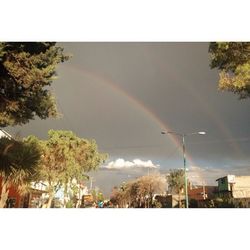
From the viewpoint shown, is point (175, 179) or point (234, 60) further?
point (175, 179)

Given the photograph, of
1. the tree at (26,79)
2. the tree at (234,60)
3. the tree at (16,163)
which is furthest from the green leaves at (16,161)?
the tree at (234,60)

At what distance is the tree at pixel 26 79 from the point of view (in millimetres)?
10016

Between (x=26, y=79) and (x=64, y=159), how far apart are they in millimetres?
10389

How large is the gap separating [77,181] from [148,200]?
8010 millimetres

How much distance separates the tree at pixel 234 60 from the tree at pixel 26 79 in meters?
4.43

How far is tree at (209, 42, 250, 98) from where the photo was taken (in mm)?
9453

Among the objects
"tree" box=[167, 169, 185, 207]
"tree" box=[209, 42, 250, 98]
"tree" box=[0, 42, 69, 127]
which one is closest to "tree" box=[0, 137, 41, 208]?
"tree" box=[0, 42, 69, 127]

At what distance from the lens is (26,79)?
33.3 ft

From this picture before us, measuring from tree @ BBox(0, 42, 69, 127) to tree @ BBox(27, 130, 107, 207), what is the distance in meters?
6.97

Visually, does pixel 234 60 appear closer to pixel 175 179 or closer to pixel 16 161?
pixel 16 161

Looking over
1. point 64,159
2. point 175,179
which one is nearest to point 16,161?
point 64,159

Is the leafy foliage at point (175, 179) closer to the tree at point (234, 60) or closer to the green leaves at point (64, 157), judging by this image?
the green leaves at point (64, 157)

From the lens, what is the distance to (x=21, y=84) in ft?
34.3
